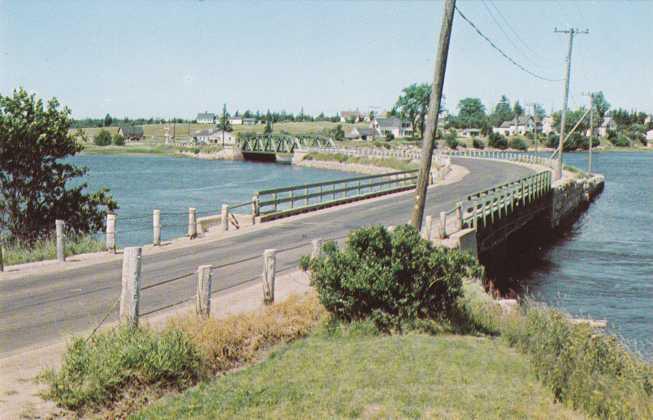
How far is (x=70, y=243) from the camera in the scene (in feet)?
69.0

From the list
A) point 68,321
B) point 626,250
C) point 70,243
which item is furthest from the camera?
point 626,250

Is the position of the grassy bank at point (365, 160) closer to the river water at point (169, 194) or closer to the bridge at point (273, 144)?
the bridge at point (273, 144)

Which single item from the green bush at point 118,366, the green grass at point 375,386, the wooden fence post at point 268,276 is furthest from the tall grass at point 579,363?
the green bush at point 118,366

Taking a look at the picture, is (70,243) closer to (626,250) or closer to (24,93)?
(24,93)

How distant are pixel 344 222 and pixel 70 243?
11.3 metres

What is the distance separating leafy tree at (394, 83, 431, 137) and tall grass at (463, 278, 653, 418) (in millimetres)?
170077

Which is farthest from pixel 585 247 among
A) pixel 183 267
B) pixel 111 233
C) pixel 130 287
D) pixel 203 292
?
pixel 130 287

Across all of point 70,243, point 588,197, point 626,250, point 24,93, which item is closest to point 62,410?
point 70,243

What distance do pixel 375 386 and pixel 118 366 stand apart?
323cm

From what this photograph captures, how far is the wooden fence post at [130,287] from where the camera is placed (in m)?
9.73

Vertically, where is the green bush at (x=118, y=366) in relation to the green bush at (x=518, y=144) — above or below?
above

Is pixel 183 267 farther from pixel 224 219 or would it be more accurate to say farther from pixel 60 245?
pixel 224 219

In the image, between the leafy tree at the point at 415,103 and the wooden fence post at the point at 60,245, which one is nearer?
the wooden fence post at the point at 60,245

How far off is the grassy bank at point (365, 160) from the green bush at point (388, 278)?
73.6m
